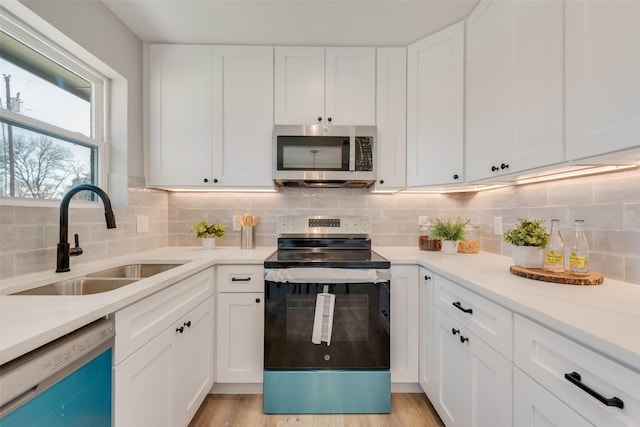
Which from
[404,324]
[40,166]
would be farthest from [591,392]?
[40,166]

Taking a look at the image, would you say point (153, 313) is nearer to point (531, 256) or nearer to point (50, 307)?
point (50, 307)

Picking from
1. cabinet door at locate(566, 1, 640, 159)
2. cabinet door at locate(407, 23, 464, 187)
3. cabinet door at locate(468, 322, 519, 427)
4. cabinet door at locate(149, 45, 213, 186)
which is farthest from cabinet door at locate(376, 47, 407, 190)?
cabinet door at locate(149, 45, 213, 186)

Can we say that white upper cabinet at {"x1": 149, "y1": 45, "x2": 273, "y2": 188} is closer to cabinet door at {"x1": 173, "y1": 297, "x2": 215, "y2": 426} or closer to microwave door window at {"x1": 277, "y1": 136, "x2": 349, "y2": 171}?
microwave door window at {"x1": 277, "y1": 136, "x2": 349, "y2": 171}

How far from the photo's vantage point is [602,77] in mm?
897

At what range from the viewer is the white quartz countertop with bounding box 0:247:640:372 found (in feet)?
2.03

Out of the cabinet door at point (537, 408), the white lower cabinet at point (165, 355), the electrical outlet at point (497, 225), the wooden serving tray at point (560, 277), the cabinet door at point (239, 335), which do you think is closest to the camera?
the cabinet door at point (537, 408)

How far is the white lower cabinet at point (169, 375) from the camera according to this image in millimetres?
948

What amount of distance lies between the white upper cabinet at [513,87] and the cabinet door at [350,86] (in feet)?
2.05

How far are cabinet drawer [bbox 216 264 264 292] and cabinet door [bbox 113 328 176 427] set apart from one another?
18.8 inches

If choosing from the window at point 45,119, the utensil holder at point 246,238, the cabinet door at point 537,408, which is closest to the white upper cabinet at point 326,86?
the utensil holder at point 246,238

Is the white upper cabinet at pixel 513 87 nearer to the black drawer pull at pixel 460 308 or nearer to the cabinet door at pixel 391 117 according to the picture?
the cabinet door at pixel 391 117

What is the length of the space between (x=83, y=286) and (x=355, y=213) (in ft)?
5.75

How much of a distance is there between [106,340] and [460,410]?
1484 millimetres

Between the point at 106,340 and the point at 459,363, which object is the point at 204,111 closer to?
the point at 106,340
